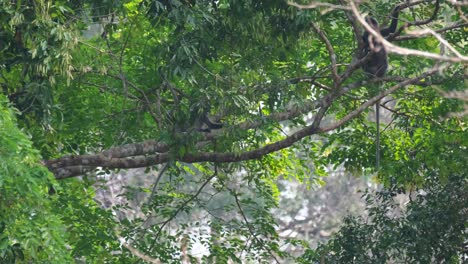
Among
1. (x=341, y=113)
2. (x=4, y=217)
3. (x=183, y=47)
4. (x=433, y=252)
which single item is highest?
(x=341, y=113)

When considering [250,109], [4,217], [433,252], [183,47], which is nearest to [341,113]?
[433,252]

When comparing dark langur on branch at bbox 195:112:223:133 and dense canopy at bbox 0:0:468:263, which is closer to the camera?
dense canopy at bbox 0:0:468:263

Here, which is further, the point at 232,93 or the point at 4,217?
the point at 232,93

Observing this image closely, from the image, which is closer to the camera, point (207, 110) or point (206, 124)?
point (207, 110)

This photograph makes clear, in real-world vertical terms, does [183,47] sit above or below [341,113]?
below

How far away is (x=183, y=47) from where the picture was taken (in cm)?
811

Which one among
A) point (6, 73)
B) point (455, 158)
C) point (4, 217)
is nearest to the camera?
point (4, 217)

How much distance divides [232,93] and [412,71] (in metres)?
2.98

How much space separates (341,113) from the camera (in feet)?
37.6

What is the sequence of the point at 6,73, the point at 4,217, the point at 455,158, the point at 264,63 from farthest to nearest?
the point at 455,158 < the point at 264,63 < the point at 6,73 < the point at 4,217

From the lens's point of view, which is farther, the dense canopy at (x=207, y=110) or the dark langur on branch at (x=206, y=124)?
the dark langur on branch at (x=206, y=124)

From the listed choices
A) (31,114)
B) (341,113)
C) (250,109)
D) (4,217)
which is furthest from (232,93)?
(341,113)

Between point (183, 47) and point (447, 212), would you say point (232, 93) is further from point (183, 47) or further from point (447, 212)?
point (447, 212)

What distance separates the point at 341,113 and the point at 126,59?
8.27ft
